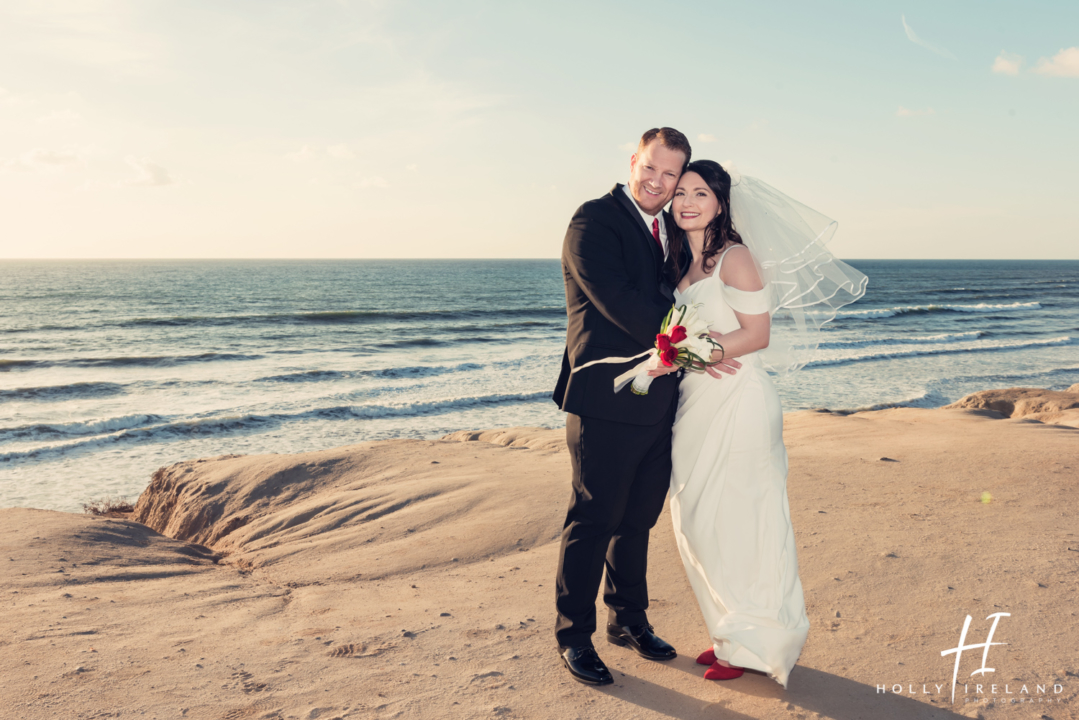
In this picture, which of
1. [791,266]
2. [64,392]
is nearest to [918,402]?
[791,266]

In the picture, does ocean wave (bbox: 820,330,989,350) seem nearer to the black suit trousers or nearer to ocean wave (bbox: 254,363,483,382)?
ocean wave (bbox: 254,363,483,382)

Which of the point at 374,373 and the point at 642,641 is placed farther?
the point at 374,373

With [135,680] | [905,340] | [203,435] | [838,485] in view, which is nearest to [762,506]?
[135,680]

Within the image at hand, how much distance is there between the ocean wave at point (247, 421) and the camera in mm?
9789

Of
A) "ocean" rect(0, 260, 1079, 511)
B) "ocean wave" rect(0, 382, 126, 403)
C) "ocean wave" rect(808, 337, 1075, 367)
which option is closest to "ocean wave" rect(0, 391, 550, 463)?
"ocean" rect(0, 260, 1079, 511)

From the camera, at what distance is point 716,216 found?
9.23ft

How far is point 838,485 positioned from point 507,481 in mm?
2922

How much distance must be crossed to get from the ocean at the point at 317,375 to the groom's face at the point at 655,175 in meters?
4.94

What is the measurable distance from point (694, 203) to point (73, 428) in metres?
12.0

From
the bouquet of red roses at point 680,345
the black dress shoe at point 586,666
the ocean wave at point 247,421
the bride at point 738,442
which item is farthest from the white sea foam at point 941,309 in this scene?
the black dress shoe at point 586,666

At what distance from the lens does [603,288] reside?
2.64 meters

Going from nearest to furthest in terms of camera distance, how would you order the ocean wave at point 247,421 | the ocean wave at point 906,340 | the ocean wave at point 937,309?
the ocean wave at point 247,421
the ocean wave at point 906,340
the ocean wave at point 937,309

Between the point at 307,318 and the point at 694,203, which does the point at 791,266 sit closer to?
the point at 694,203

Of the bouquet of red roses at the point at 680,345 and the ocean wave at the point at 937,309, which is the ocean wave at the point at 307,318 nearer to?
the ocean wave at the point at 937,309
